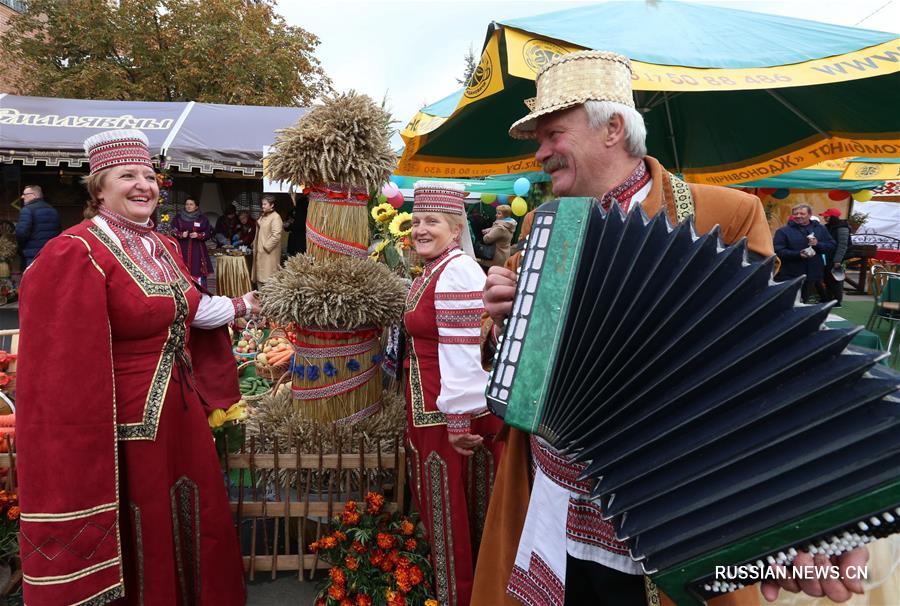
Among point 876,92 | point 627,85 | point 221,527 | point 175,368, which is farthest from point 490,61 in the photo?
point 221,527

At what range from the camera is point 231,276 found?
393 inches

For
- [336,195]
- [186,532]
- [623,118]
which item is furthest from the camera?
[336,195]

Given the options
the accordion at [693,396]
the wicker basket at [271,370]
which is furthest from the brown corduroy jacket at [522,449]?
the wicker basket at [271,370]

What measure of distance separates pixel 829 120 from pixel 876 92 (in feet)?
1.73

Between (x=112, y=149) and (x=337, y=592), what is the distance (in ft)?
7.43

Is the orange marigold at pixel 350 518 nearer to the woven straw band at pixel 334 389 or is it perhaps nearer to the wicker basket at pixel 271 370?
the woven straw band at pixel 334 389

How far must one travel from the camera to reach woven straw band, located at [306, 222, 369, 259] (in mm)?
2957

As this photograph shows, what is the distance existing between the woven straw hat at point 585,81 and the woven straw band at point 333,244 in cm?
171

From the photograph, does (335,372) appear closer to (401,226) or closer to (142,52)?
(401,226)

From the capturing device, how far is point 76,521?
6.46 ft

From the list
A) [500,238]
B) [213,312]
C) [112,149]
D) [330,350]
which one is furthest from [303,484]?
[500,238]

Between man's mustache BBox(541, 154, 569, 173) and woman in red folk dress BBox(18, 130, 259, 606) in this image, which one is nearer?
man's mustache BBox(541, 154, 569, 173)

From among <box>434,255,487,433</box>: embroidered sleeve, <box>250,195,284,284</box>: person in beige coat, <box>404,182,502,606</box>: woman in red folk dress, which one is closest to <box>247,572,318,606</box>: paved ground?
<box>404,182,502,606</box>: woman in red folk dress

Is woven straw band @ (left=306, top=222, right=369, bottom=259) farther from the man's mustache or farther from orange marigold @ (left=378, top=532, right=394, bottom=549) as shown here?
the man's mustache
